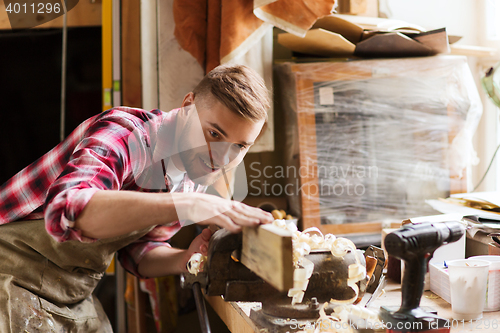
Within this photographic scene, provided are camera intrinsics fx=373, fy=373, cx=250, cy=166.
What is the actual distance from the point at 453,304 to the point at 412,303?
22 centimetres

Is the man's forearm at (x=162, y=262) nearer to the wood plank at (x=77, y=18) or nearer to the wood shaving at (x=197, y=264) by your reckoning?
the wood shaving at (x=197, y=264)

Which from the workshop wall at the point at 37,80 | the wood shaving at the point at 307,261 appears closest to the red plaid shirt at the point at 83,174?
the wood shaving at the point at 307,261

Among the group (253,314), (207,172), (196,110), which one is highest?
(196,110)

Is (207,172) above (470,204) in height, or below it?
above

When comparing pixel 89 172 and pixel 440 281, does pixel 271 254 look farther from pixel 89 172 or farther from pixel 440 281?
pixel 440 281

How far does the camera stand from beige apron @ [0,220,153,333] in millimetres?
928

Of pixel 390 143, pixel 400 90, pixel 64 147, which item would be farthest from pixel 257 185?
pixel 64 147

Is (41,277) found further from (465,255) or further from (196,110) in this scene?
(465,255)

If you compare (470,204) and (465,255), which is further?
(470,204)

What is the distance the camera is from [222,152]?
3.09ft

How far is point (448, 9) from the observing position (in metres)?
2.13

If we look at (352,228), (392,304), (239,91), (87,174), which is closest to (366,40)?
(352,228)

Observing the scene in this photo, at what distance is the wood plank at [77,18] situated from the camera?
1728 millimetres

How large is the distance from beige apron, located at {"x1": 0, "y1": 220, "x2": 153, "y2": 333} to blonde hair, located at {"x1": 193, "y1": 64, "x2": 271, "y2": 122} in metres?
0.50
